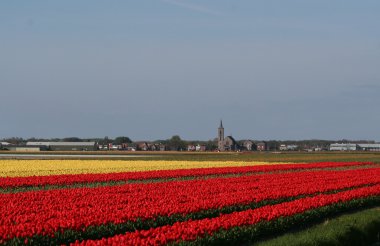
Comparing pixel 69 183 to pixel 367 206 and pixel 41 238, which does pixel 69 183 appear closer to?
pixel 367 206

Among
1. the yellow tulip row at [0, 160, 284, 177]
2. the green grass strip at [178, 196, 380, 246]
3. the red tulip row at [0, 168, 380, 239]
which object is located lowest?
the green grass strip at [178, 196, 380, 246]

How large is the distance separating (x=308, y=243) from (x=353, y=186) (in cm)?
1690

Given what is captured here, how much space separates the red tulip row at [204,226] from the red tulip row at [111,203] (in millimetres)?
1375

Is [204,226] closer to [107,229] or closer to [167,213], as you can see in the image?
[107,229]

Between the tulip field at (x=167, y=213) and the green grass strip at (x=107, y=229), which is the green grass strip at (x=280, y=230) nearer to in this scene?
the tulip field at (x=167, y=213)

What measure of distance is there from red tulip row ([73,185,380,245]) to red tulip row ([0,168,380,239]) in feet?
4.51

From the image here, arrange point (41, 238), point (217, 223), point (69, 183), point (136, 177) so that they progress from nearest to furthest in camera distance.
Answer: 1. point (41, 238)
2. point (217, 223)
3. point (69, 183)
4. point (136, 177)

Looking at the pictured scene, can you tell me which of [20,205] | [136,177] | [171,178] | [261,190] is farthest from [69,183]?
[20,205]

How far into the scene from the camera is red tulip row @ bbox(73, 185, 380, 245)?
1127 centimetres

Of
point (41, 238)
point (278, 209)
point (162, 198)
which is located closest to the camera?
point (41, 238)

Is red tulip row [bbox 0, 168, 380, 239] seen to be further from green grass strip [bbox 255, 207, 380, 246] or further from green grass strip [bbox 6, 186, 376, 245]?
green grass strip [bbox 255, 207, 380, 246]

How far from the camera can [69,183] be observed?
3088cm

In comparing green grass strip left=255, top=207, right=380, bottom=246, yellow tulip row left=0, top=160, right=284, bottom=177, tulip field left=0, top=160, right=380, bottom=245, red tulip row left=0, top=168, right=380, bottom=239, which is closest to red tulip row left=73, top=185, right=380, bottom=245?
tulip field left=0, top=160, right=380, bottom=245

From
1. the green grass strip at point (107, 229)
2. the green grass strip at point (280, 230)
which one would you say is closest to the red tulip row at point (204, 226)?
the green grass strip at point (280, 230)
